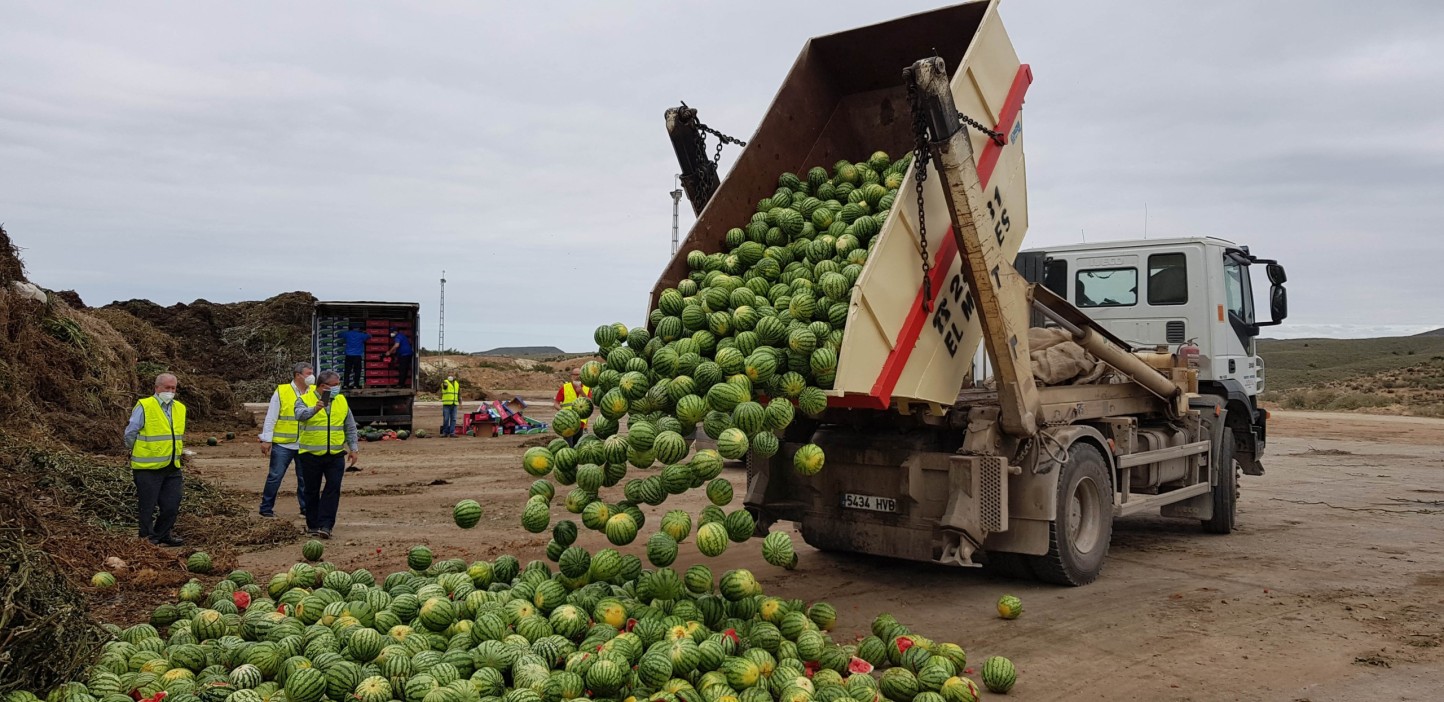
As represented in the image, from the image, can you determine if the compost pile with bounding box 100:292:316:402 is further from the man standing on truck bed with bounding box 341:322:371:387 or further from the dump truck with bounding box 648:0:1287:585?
the dump truck with bounding box 648:0:1287:585

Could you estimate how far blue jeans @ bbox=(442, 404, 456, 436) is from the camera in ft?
79.8

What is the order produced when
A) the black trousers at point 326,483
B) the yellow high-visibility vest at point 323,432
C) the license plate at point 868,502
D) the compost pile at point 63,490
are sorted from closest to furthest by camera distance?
the compost pile at point 63,490, the license plate at point 868,502, the yellow high-visibility vest at point 323,432, the black trousers at point 326,483

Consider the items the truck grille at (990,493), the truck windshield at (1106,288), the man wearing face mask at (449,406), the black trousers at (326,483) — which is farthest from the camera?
the man wearing face mask at (449,406)

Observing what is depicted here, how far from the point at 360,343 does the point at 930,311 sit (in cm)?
1968

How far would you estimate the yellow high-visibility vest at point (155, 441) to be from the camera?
956 centimetres

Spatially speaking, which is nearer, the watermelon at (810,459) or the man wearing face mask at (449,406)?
the watermelon at (810,459)

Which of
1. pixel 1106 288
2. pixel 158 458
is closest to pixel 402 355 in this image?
pixel 158 458

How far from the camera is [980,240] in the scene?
23.0ft

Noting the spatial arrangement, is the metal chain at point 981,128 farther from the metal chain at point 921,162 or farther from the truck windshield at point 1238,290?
the truck windshield at point 1238,290

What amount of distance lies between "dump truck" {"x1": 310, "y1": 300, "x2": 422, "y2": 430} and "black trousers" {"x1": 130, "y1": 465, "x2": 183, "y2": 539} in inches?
527

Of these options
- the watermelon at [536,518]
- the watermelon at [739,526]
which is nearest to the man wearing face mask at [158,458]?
the watermelon at [536,518]

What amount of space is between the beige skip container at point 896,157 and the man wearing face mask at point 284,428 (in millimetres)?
5575

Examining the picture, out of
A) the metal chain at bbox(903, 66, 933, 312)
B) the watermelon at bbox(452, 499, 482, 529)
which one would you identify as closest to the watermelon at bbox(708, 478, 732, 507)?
the watermelon at bbox(452, 499, 482, 529)

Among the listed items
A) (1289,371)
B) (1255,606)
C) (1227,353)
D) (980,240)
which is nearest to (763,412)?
(980,240)
